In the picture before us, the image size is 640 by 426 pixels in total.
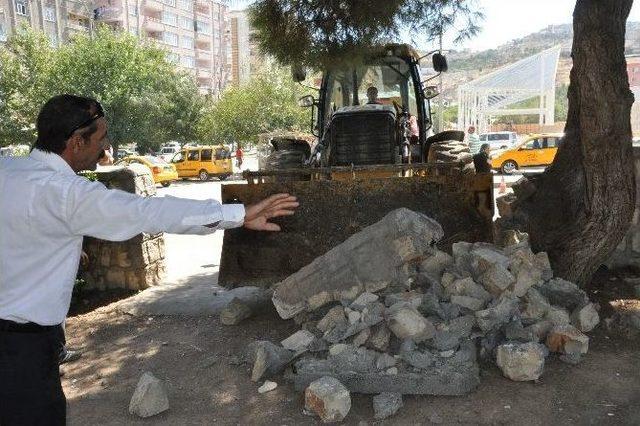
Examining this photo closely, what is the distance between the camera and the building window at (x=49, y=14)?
4637cm

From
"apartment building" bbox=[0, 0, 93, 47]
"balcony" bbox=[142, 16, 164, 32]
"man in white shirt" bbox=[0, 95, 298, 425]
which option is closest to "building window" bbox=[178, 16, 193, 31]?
"balcony" bbox=[142, 16, 164, 32]

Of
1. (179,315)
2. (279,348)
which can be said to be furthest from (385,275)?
(179,315)

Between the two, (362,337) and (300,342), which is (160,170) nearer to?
(300,342)

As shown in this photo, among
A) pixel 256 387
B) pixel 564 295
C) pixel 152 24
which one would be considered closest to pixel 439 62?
pixel 564 295

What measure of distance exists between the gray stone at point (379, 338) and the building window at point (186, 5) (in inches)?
2610

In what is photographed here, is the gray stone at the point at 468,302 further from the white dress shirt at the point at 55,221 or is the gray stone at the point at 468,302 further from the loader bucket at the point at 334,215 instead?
the white dress shirt at the point at 55,221

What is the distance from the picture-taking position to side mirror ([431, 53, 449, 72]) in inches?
270

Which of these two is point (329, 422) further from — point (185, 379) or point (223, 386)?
point (185, 379)

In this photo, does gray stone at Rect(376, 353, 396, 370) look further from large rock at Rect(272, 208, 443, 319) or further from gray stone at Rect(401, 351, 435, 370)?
large rock at Rect(272, 208, 443, 319)

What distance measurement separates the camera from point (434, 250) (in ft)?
14.9

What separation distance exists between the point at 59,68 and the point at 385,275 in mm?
29328

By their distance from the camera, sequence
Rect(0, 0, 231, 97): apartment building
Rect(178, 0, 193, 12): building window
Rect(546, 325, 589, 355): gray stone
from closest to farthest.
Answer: Rect(546, 325, 589, 355): gray stone < Rect(0, 0, 231, 97): apartment building < Rect(178, 0, 193, 12): building window

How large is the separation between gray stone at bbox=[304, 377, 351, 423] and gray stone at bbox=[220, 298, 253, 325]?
1772mm

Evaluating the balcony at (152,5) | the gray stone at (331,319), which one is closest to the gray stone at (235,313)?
the gray stone at (331,319)
